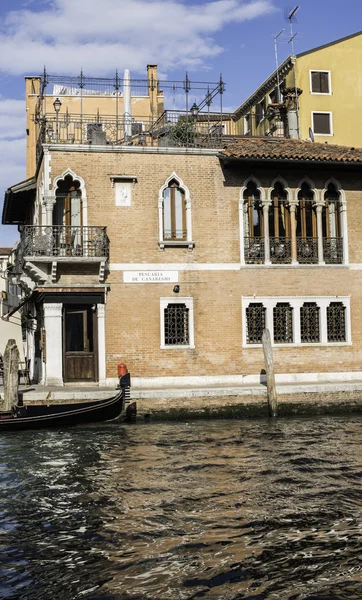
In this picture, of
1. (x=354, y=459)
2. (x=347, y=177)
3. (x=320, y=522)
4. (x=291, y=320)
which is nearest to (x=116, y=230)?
(x=291, y=320)

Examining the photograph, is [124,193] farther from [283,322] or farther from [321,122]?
[321,122]

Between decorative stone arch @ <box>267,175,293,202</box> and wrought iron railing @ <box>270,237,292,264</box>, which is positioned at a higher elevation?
decorative stone arch @ <box>267,175,293,202</box>

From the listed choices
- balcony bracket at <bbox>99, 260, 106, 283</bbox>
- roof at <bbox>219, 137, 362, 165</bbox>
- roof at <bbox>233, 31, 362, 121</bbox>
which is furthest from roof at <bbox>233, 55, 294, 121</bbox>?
balcony bracket at <bbox>99, 260, 106, 283</bbox>

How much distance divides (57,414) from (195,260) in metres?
6.24

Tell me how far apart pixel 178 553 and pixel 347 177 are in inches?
638

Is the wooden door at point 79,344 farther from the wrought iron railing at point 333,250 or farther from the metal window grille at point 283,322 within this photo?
the wrought iron railing at point 333,250

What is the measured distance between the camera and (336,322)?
70.7ft

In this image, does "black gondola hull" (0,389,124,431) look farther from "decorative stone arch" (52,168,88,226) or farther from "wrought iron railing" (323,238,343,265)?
"wrought iron railing" (323,238,343,265)

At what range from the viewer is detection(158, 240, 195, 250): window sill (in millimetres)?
20453

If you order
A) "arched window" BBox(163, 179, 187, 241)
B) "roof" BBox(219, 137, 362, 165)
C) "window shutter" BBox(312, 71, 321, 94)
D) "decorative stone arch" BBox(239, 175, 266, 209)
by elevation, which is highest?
"window shutter" BBox(312, 71, 321, 94)

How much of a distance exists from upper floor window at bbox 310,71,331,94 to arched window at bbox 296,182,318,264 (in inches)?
490

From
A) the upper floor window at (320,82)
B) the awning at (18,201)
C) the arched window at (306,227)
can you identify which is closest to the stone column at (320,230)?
the arched window at (306,227)

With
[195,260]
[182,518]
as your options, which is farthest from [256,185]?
[182,518]

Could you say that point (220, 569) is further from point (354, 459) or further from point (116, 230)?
point (116, 230)
